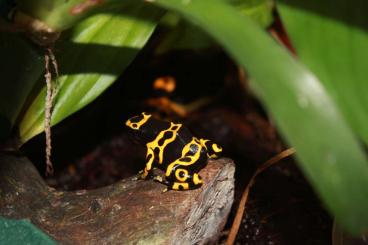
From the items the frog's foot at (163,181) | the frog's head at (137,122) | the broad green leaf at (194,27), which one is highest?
the broad green leaf at (194,27)

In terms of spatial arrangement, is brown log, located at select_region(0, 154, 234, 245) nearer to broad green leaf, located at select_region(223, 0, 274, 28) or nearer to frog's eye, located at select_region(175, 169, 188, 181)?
frog's eye, located at select_region(175, 169, 188, 181)

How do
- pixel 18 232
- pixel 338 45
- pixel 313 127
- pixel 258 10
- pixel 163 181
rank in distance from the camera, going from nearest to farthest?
pixel 313 127 < pixel 338 45 < pixel 18 232 < pixel 163 181 < pixel 258 10

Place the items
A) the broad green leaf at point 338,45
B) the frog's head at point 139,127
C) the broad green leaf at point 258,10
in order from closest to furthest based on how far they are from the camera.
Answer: the broad green leaf at point 338,45 → the frog's head at point 139,127 → the broad green leaf at point 258,10

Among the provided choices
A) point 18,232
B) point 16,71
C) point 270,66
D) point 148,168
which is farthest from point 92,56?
point 270,66

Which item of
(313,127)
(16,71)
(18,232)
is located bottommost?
(18,232)

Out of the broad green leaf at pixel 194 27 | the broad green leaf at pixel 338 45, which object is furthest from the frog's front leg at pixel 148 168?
the broad green leaf at pixel 338 45

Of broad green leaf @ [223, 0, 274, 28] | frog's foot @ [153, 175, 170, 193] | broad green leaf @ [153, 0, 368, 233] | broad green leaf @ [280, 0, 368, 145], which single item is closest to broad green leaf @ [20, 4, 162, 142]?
frog's foot @ [153, 175, 170, 193]

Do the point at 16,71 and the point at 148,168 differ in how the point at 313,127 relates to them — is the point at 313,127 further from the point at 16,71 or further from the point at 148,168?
the point at 16,71

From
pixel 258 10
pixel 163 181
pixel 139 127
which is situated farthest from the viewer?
pixel 258 10

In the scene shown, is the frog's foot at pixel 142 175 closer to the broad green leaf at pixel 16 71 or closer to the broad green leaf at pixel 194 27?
the broad green leaf at pixel 16 71
